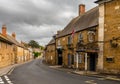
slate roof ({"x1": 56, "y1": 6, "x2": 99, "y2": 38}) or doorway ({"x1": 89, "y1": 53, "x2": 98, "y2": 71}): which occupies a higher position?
slate roof ({"x1": 56, "y1": 6, "x2": 99, "y2": 38})

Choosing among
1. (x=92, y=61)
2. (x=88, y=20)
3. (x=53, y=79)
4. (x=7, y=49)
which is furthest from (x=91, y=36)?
(x=7, y=49)

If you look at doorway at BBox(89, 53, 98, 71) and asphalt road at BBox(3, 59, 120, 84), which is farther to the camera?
doorway at BBox(89, 53, 98, 71)

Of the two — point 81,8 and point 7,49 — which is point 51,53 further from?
point 81,8

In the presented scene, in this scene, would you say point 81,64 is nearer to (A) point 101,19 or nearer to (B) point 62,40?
(A) point 101,19

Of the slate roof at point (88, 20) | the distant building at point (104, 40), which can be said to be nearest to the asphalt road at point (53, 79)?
the distant building at point (104, 40)

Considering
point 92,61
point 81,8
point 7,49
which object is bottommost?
point 92,61

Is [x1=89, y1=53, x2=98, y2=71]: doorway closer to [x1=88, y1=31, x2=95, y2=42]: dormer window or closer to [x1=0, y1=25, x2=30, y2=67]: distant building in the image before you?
[x1=88, y1=31, x2=95, y2=42]: dormer window

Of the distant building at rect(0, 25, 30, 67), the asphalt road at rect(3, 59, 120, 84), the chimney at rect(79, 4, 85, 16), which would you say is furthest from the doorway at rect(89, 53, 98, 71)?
the distant building at rect(0, 25, 30, 67)

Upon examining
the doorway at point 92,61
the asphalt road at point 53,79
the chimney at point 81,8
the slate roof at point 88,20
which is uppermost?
the chimney at point 81,8

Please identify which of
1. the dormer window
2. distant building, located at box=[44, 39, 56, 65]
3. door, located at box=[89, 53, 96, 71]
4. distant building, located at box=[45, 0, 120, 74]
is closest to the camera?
distant building, located at box=[45, 0, 120, 74]

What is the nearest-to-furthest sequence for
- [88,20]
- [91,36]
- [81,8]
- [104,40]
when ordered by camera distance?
[104,40] → [91,36] → [88,20] → [81,8]

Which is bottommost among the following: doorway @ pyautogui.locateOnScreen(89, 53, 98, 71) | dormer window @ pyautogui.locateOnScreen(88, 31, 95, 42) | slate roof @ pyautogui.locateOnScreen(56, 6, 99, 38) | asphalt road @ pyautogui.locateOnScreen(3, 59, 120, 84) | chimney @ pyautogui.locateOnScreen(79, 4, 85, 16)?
asphalt road @ pyautogui.locateOnScreen(3, 59, 120, 84)

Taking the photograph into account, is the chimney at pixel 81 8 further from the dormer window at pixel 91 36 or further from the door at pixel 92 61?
the door at pixel 92 61

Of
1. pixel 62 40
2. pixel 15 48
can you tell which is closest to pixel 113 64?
pixel 62 40
